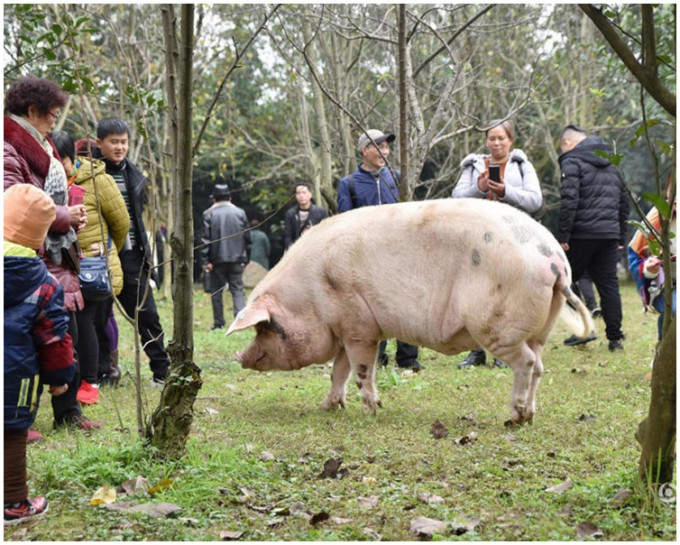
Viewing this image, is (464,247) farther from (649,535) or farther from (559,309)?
(649,535)

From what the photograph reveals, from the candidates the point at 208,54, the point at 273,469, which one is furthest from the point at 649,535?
the point at 208,54

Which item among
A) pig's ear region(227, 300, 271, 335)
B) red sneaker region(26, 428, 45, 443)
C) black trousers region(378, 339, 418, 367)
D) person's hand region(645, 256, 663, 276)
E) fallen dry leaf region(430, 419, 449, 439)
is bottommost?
black trousers region(378, 339, 418, 367)

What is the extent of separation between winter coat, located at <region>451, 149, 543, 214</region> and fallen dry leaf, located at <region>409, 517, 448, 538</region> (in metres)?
4.58

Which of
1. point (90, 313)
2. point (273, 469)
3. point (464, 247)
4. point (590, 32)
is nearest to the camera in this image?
point (273, 469)

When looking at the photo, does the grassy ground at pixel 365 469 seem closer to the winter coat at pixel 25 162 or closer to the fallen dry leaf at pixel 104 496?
the fallen dry leaf at pixel 104 496

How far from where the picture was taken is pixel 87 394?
6.66 metres

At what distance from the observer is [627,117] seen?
2416cm

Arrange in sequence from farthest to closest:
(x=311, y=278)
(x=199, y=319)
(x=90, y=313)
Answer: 1. (x=199, y=319)
2. (x=90, y=313)
3. (x=311, y=278)

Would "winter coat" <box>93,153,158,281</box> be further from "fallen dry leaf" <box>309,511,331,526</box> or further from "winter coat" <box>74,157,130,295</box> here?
"fallen dry leaf" <box>309,511,331,526</box>

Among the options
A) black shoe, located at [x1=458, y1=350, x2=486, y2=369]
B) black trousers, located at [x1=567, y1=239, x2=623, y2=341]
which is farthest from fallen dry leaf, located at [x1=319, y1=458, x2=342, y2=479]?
black trousers, located at [x1=567, y1=239, x2=623, y2=341]

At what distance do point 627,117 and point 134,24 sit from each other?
14637mm

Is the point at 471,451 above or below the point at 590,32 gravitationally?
below

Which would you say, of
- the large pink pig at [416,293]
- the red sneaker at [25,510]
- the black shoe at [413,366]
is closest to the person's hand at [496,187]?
the large pink pig at [416,293]

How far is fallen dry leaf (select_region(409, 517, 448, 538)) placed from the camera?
342cm
